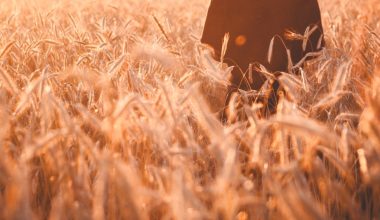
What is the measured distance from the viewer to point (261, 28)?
82.6 inches

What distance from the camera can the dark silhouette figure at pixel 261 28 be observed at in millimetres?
2078

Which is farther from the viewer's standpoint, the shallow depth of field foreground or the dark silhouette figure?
the dark silhouette figure

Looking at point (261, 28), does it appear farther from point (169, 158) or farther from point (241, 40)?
point (169, 158)

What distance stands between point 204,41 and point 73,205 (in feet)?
5.05

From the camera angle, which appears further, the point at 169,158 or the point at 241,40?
the point at 241,40

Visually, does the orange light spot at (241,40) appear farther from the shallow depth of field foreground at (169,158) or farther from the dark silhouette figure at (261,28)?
the shallow depth of field foreground at (169,158)

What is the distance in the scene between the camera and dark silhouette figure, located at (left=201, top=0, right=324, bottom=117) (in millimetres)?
2078

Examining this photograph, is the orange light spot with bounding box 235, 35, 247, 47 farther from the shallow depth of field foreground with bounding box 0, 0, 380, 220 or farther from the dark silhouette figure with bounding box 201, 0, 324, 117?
the shallow depth of field foreground with bounding box 0, 0, 380, 220

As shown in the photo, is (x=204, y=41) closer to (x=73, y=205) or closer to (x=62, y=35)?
(x=62, y=35)

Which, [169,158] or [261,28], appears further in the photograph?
[261,28]

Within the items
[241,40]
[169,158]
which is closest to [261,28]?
[241,40]

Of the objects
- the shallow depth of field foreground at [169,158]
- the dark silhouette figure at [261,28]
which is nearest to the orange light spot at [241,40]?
the dark silhouette figure at [261,28]

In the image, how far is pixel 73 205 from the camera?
85 cm

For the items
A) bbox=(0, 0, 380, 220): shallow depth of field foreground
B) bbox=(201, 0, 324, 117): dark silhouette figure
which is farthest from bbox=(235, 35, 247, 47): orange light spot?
bbox=(0, 0, 380, 220): shallow depth of field foreground
